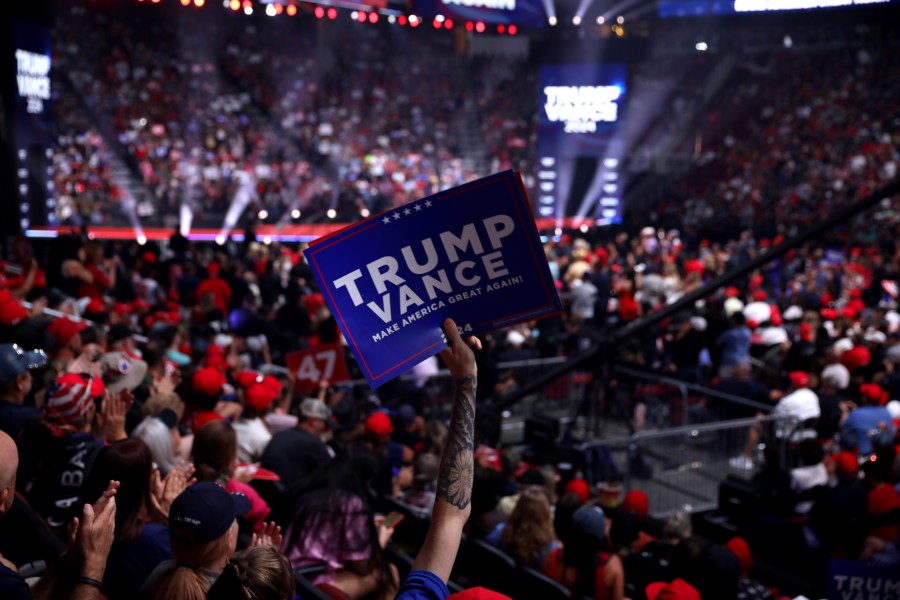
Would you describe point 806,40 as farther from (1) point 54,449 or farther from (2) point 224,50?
(1) point 54,449

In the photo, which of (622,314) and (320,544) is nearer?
(320,544)

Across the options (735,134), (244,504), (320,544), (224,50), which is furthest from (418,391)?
(224,50)

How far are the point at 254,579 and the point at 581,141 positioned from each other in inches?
763

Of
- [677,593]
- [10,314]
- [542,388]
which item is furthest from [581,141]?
[677,593]

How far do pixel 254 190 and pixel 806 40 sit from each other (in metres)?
21.0

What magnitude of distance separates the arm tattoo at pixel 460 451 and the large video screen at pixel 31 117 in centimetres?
1547

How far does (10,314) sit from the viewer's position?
19.1 ft

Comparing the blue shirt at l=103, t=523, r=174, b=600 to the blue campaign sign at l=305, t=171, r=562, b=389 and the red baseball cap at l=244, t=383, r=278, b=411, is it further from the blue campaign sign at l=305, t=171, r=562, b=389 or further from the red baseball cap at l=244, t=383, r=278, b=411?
the red baseball cap at l=244, t=383, r=278, b=411

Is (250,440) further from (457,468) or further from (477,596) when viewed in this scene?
(477,596)

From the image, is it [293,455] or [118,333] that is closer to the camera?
[293,455]

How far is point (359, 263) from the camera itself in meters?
2.46

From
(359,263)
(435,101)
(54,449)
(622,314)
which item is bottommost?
(622,314)

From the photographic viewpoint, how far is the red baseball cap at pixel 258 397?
5.07 meters

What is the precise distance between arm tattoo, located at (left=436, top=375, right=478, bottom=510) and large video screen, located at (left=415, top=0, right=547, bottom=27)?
63.5 ft
